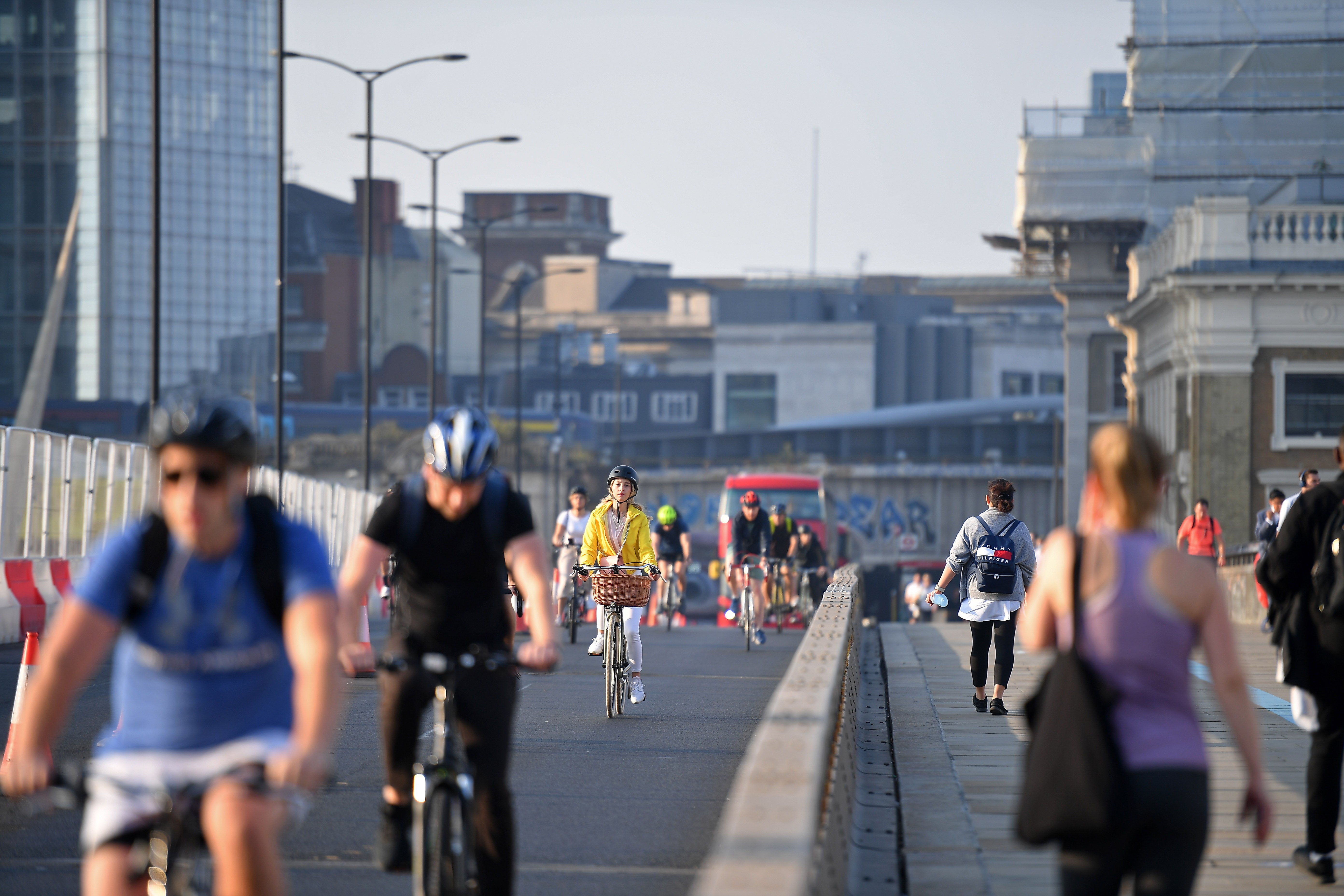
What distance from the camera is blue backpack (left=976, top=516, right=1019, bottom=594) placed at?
527 inches

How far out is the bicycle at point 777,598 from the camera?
1121 inches

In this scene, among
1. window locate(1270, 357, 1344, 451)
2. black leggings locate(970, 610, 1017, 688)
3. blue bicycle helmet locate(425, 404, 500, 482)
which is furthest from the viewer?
window locate(1270, 357, 1344, 451)

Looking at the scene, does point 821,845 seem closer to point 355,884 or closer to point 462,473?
point 462,473

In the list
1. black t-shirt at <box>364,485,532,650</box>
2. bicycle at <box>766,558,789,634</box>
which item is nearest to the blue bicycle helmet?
black t-shirt at <box>364,485,532,650</box>

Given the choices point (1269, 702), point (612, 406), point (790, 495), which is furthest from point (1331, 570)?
point (612, 406)

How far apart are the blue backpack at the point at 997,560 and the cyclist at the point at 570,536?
853 cm

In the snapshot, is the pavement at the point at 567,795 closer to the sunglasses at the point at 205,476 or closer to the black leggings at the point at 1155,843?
the black leggings at the point at 1155,843

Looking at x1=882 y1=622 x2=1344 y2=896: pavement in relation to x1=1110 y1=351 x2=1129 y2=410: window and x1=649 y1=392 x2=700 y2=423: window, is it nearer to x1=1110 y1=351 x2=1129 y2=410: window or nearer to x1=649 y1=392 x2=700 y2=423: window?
x1=1110 y1=351 x2=1129 y2=410: window

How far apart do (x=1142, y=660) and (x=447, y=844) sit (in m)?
2.29

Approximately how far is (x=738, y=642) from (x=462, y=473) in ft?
65.7

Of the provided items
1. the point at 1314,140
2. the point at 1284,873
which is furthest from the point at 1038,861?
the point at 1314,140

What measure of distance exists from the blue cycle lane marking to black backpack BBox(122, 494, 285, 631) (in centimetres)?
1011

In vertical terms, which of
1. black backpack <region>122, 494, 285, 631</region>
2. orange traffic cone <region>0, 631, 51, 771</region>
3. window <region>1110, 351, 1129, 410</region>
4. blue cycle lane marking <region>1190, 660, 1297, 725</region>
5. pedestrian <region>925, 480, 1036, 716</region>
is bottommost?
blue cycle lane marking <region>1190, 660, 1297, 725</region>

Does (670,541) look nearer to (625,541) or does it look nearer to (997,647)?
(625,541)
